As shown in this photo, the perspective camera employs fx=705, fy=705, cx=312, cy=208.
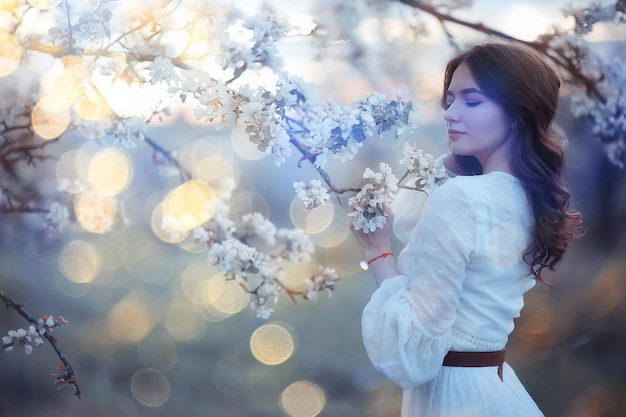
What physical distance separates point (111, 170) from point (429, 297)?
17.5 feet

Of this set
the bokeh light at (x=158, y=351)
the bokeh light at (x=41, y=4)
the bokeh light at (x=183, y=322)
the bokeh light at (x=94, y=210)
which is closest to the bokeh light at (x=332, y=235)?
the bokeh light at (x=183, y=322)

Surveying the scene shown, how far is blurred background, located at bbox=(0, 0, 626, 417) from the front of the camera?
3008mm

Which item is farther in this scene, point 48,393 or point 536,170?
point 48,393

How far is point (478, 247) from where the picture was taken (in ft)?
3.83

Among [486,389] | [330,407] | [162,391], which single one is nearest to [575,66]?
[486,389]

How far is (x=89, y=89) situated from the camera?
140cm

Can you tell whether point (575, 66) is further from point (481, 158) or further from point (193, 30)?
point (193, 30)

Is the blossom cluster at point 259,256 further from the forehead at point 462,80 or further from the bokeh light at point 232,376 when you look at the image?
the bokeh light at point 232,376

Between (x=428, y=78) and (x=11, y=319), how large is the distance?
2.87m

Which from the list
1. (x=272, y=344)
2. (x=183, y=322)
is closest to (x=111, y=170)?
(x=183, y=322)

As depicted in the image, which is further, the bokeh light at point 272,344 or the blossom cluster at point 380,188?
the bokeh light at point 272,344

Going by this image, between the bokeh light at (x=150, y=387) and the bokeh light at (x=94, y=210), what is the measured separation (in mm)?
2096

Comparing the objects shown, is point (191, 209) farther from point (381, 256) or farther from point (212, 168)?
point (212, 168)

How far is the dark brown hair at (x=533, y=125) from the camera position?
3.97 ft
